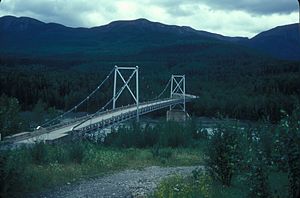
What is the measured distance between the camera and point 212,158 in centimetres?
1210

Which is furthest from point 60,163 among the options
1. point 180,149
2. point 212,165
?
point 180,149

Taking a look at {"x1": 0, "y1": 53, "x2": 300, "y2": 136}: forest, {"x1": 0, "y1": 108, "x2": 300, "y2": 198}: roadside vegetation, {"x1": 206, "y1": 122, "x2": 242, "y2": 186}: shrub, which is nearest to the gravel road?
{"x1": 0, "y1": 108, "x2": 300, "y2": 198}: roadside vegetation

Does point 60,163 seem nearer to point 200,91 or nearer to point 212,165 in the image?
point 212,165

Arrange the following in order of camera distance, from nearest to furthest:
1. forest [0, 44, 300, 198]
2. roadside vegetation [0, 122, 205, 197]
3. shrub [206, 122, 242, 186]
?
1. forest [0, 44, 300, 198]
2. roadside vegetation [0, 122, 205, 197]
3. shrub [206, 122, 242, 186]

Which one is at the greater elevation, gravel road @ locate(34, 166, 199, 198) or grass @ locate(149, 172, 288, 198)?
grass @ locate(149, 172, 288, 198)

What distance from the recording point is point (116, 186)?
40.8 ft

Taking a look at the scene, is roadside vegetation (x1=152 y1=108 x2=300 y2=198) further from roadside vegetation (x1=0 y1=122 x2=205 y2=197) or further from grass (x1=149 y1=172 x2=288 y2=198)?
roadside vegetation (x1=0 y1=122 x2=205 y2=197)

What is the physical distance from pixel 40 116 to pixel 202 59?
10386cm

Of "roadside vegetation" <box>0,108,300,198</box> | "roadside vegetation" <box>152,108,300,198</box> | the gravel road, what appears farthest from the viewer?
the gravel road

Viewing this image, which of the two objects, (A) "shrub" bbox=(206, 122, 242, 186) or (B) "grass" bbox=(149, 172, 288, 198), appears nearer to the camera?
(B) "grass" bbox=(149, 172, 288, 198)

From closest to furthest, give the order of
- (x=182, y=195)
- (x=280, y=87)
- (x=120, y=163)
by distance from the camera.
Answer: (x=182, y=195) → (x=120, y=163) → (x=280, y=87)

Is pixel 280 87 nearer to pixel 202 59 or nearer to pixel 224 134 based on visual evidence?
pixel 202 59

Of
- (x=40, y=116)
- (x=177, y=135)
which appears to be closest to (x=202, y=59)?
(x=40, y=116)

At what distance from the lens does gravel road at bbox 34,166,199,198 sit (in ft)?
37.3
